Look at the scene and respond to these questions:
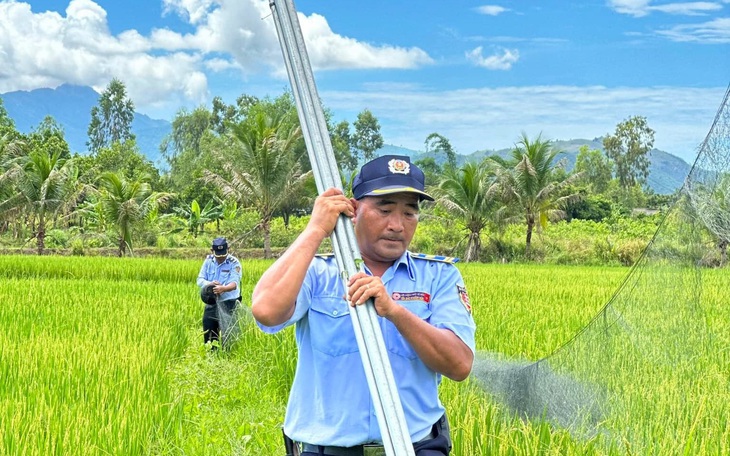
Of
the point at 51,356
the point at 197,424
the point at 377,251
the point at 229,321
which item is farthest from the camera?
the point at 229,321

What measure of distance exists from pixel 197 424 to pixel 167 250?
22707mm

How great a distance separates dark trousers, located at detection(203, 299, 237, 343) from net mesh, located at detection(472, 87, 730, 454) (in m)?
3.95

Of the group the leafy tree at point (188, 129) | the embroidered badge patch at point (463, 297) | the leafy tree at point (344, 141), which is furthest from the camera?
the leafy tree at point (188, 129)

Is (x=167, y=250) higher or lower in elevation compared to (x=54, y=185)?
lower

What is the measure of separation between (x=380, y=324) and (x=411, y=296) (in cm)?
10

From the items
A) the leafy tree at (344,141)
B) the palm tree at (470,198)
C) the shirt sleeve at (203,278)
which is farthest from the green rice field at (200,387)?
the leafy tree at (344,141)

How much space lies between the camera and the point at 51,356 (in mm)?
4965

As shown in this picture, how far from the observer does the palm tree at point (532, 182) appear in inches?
1024

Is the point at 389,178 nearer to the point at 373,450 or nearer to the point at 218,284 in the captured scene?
the point at 373,450

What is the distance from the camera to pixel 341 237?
5.16 ft

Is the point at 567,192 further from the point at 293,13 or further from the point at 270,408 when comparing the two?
the point at 293,13

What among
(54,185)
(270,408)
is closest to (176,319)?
(270,408)

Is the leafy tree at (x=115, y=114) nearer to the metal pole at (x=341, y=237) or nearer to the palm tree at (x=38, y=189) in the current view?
the palm tree at (x=38, y=189)

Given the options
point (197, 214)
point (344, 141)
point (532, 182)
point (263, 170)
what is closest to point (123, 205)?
point (263, 170)
